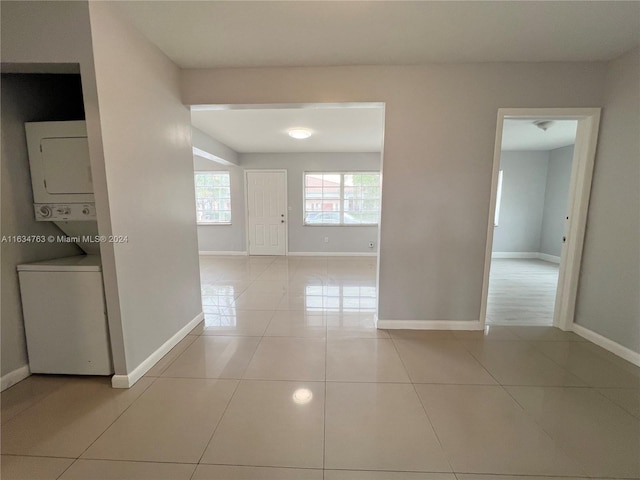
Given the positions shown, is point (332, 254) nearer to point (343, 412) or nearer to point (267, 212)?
point (267, 212)

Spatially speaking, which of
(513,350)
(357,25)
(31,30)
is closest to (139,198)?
(31,30)

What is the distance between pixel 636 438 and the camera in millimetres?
1417

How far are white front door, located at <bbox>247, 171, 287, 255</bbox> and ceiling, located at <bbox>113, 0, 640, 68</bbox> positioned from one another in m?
4.01

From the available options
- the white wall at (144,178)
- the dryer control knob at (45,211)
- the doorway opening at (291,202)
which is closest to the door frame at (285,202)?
the doorway opening at (291,202)

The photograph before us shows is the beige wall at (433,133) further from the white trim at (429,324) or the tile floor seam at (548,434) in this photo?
the tile floor seam at (548,434)

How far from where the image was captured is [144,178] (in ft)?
6.48

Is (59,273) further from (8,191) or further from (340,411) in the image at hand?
(340,411)

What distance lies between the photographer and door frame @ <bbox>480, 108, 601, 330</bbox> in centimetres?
237

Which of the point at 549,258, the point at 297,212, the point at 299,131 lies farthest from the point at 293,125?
the point at 549,258

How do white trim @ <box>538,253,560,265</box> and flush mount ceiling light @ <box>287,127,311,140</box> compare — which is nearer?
flush mount ceiling light @ <box>287,127,311,140</box>

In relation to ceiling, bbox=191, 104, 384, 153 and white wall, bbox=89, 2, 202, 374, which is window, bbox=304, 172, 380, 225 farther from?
white wall, bbox=89, 2, 202, 374

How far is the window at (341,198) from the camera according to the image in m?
6.40

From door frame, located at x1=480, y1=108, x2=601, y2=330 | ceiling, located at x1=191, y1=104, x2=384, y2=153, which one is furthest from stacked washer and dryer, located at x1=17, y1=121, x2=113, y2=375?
door frame, located at x1=480, y1=108, x2=601, y2=330

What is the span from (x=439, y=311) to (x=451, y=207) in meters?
1.08
